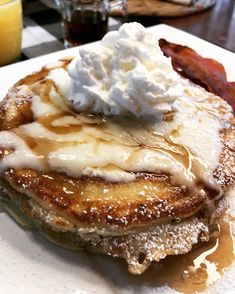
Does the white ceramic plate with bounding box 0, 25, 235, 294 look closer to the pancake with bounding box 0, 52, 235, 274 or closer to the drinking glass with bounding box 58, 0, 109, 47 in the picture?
the pancake with bounding box 0, 52, 235, 274

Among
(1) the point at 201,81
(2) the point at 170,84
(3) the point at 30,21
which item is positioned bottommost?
(3) the point at 30,21

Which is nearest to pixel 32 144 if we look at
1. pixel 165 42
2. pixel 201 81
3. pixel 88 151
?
pixel 88 151

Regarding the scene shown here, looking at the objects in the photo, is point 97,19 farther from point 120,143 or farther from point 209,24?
point 120,143

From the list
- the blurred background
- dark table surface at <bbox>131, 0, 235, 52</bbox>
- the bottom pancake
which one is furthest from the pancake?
dark table surface at <bbox>131, 0, 235, 52</bbox>

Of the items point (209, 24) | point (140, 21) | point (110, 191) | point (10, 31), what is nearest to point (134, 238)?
point (110, 191)

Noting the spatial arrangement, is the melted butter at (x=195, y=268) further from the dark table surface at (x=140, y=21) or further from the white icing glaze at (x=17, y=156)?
the dark table surface at (x=140, y=21)

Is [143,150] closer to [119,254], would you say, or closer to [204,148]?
[204,148]
